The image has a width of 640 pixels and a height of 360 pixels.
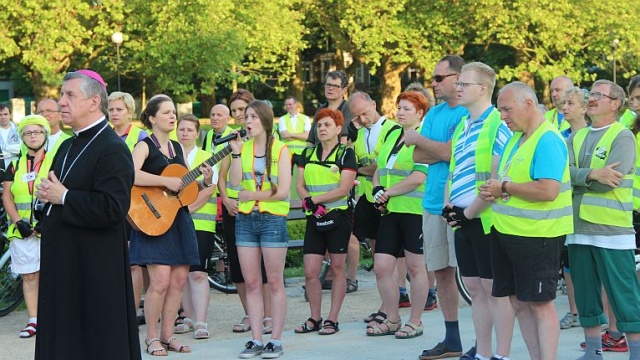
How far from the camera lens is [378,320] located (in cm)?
911

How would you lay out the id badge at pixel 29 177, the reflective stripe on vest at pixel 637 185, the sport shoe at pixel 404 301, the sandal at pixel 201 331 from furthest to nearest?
the sport shoe at pixel 404 301
the id badge at pixel 29 177
the sandal at pixel 201 331
the reflective stripe on vest at pixel 637 185

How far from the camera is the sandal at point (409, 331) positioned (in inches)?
344

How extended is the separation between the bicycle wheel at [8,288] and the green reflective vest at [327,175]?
298 centimetres

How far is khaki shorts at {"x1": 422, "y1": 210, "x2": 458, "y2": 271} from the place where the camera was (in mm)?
7844

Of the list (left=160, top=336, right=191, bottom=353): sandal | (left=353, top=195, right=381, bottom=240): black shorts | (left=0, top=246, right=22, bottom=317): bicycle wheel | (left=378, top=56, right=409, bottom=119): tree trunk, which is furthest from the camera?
(left=378, top=56, right=409, bottom=119): tree trunk

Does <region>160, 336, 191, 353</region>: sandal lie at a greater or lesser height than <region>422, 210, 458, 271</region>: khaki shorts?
lesser

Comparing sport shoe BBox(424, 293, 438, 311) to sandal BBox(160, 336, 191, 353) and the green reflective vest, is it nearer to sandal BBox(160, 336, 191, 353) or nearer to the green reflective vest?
the green reflective vest

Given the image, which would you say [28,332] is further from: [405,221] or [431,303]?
[431,303]

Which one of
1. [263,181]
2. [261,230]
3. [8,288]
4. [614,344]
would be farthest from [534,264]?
[8,288]

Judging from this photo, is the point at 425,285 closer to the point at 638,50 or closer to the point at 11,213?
the point at 11,213

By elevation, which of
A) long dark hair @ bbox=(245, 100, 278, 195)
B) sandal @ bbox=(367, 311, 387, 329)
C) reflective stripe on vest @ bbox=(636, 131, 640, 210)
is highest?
long dark hair @ bbox=(245, 100, 278, 195)

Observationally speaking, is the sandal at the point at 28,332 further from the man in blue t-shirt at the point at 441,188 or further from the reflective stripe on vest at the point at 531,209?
the reflective stripe on vest at the point at 531,209

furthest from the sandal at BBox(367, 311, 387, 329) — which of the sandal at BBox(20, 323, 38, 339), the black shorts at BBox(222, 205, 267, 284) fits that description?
the sandal at BBox(20, 323, 38, 339)

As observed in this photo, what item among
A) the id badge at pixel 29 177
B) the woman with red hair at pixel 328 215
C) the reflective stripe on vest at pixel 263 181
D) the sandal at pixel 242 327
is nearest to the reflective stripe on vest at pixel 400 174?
the woman with red hair at pixel 328 215
